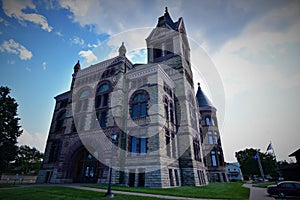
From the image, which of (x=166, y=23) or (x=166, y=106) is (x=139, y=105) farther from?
(x=166, y=23)

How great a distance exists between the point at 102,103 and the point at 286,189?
22.8 m

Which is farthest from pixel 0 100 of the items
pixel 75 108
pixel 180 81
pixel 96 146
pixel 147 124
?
pixel 180 81

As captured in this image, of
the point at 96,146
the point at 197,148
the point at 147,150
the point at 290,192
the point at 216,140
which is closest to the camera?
the point at 290,192

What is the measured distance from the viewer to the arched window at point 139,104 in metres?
22.2

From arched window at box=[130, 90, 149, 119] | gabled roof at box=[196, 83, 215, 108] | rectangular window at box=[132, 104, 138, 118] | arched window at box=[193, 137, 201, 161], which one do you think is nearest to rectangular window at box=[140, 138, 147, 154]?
arched window at box=[130, 90, 149, 119]

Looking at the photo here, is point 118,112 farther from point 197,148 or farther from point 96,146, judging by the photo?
point 197,148

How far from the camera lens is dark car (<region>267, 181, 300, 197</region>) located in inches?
581

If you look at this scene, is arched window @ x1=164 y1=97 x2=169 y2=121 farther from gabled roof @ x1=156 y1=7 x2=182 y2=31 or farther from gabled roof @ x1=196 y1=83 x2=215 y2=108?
gabled roof @ x1=196 y1=83 x2=215 y2=108

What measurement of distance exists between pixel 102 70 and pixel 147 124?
41.4 ft

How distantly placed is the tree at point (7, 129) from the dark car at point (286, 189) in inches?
1367

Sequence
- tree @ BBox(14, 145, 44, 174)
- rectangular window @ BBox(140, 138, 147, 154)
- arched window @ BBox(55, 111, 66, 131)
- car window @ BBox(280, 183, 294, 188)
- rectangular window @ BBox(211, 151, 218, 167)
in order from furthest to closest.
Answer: tree @ BBox(14, 145, 44, 174) < rectangular window @ BBox(211, 151, 218, 167) < arched window @ BBox(55, 111, 66, 131) < rectangular window @ BBox(140, 138, 147, 154) < car window @ BBox(280, 183, 294, 188)

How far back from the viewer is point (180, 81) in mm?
27641

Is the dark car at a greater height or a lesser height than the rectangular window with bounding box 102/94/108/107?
lesser

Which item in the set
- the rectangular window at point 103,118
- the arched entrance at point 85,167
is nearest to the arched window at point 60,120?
the arched entrance at point 85,167
